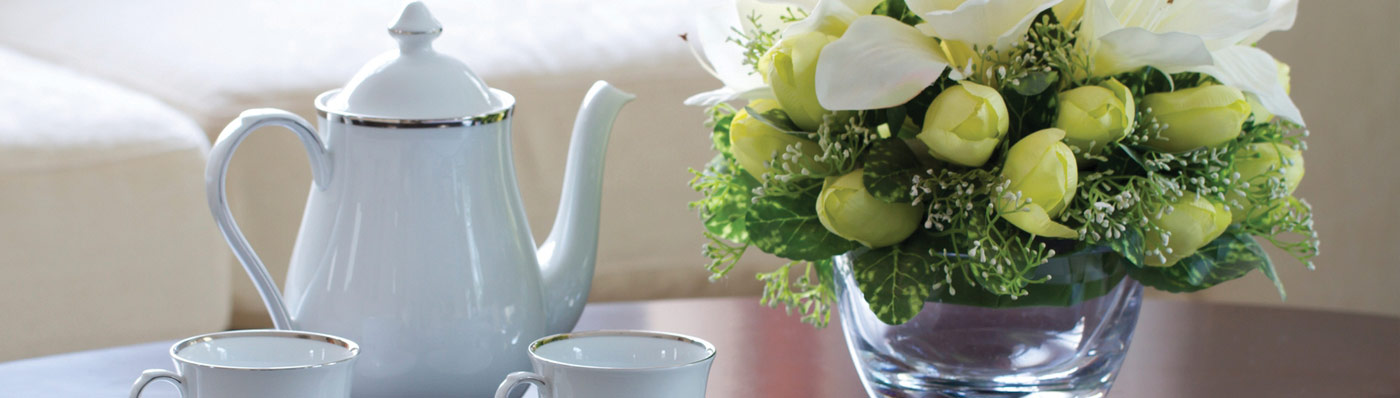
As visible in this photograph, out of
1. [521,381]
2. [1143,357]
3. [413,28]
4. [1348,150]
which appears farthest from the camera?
[1348,150]

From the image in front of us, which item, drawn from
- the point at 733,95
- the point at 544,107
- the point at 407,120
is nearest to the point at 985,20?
the point at 733,95

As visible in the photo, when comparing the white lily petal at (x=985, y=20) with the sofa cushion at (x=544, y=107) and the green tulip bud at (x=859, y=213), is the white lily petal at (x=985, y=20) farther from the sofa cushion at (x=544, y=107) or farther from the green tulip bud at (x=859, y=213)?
the sofa cushion at (x=544, y=107)

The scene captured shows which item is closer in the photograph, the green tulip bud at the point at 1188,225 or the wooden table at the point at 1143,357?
the green tulip bud at the point at 1188,225

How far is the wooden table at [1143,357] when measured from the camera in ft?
2.27

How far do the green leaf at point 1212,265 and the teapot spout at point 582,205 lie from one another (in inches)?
10.2

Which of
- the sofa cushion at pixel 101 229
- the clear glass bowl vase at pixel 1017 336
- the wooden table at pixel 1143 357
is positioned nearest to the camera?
the clear glass bowl vase at pixel 1017 336

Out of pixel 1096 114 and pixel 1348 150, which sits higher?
pixel 1096 114

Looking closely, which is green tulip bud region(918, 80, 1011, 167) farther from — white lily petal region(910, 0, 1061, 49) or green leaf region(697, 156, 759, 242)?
green leaf region(697, 156, 759, 242)

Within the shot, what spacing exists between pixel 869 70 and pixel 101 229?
1.04 meters

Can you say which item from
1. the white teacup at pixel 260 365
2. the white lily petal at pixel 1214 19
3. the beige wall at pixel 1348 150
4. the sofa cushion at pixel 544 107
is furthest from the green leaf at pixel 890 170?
the beige wall at pixel 1348 150

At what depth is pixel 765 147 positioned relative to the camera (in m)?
0.59

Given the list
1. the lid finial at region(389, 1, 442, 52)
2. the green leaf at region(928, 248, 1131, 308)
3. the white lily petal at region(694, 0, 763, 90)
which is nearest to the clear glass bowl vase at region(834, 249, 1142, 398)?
the green leaf at region(928, 248, 1131, 308)

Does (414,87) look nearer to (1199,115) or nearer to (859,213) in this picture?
(859,213)

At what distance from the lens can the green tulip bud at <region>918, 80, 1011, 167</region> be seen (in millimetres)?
521
